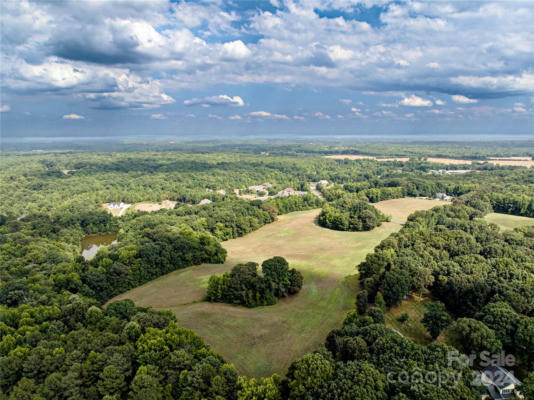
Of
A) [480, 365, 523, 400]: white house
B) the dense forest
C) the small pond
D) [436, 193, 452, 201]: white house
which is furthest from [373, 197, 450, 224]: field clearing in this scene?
the small pond

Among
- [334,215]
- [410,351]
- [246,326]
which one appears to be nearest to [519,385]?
[410,351]

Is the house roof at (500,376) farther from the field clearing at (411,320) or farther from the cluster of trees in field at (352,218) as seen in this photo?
the cluster of trees in field at (352,218)

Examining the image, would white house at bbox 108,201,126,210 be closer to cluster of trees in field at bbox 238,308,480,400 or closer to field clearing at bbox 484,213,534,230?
cluster of trees in field at bbox 238,308,480,400

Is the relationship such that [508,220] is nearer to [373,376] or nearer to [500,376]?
[500,376]

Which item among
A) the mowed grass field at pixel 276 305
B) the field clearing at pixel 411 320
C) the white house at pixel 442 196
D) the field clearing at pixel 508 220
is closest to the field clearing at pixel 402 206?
the white house at pixel 442 196

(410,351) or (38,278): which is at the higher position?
(410,351)

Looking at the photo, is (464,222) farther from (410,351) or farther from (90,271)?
(90,271)

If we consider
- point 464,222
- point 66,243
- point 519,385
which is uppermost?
point 464,222
